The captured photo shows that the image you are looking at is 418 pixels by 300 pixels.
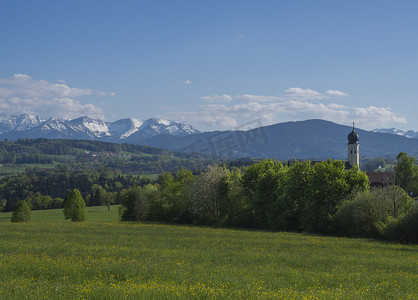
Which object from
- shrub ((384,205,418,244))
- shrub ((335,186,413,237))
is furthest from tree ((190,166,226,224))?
shrub ((384,205,418,244))

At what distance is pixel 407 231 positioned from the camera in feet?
138

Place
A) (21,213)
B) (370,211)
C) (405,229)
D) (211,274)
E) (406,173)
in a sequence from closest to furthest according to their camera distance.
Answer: (211,274)
(405,229)
(370,211)
(21,213)
(406,173)

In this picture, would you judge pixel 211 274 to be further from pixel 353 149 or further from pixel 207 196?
pixel 353 149

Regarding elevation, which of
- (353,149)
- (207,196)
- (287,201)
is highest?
(353,149)

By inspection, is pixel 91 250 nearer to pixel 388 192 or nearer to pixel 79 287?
pixel 79 287

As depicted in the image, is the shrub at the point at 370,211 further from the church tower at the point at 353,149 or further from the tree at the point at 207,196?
the church tower at the point at 353,149

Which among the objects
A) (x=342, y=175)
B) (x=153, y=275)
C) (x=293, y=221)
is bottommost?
(x=293, y=221)

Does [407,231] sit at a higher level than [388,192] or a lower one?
lower

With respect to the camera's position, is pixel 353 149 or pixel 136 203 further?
pixel 353 149

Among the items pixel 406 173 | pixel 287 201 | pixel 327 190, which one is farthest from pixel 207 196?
pixel 406 173

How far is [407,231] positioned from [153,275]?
33646 mm

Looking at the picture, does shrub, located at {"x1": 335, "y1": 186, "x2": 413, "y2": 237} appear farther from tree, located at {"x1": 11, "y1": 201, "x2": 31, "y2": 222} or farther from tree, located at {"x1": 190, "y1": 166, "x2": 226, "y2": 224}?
tree, located at {"x1": 11, "y1": 201, "x2": 31, "y2": 222}

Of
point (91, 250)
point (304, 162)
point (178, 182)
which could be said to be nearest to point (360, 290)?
point (91, 250)

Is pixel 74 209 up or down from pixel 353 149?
down
